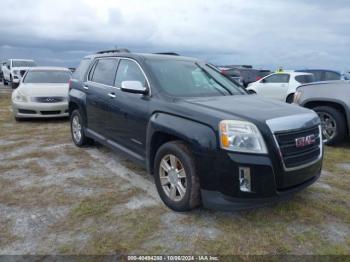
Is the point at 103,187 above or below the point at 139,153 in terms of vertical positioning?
below

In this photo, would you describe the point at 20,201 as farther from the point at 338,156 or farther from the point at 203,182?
the point at 338,156

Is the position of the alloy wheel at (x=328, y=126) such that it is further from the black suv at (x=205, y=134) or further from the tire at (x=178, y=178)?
the tire at (x=178, y=178)

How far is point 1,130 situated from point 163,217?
6.41 meters

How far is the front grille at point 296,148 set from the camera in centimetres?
322

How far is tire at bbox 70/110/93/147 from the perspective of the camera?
630cm

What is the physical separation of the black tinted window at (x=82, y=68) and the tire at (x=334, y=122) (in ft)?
15.4

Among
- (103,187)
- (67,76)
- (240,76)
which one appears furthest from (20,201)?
(240,76)

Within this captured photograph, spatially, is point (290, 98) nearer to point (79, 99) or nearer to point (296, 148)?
point (79, 99)

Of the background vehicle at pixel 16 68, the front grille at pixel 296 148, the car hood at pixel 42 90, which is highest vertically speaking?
the background vehicle at pixel 16 68

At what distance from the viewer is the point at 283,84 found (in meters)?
12.9

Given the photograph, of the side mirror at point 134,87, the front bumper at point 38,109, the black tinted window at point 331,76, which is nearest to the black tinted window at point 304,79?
the black tinted window at point 331,76

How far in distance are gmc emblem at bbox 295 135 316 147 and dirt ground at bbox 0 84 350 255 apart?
83 centimetres

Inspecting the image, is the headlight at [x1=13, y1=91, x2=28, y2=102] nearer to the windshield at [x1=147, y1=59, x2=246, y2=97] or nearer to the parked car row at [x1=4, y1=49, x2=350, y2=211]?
the parked car row at [x1=4, y1=49, x2=350, y2=211]

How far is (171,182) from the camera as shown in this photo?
3.75 metres
